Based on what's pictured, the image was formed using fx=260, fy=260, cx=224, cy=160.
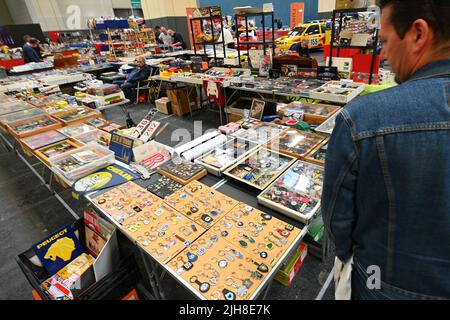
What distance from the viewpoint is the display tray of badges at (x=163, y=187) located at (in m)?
1.88

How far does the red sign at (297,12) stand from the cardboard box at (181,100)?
11114 millimetres

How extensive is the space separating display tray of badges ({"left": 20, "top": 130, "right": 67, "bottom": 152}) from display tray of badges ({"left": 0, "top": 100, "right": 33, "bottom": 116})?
4.18ft

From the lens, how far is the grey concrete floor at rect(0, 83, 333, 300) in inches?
79.5

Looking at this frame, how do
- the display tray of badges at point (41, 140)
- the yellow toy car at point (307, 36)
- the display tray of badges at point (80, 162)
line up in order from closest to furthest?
the display tray of badges at point (80, 162) < the display tray of badges at point (41, 140) < the yellow toy car at point (307, 36)

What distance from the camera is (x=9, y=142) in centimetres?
516

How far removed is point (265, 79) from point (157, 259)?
4047 mm

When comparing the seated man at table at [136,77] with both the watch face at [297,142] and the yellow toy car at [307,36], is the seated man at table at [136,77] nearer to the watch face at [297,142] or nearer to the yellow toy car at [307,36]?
the watch face at [297,142]

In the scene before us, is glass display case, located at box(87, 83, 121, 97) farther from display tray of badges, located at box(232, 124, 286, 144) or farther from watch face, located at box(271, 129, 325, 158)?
watch face, located at box(271, 129, 325, 158)

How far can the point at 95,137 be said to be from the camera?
2883mm

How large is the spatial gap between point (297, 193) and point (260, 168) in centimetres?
40

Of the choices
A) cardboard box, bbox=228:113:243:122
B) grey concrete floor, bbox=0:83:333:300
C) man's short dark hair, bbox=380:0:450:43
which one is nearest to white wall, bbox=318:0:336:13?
cardboard box, bbox=228:113:243:122

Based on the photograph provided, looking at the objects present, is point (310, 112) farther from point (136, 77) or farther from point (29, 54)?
point (29, 54)

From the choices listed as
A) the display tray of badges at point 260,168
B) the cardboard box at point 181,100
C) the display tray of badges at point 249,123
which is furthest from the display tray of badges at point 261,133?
the cardboard box at point 181,100

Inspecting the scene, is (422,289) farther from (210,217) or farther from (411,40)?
(210,217)
